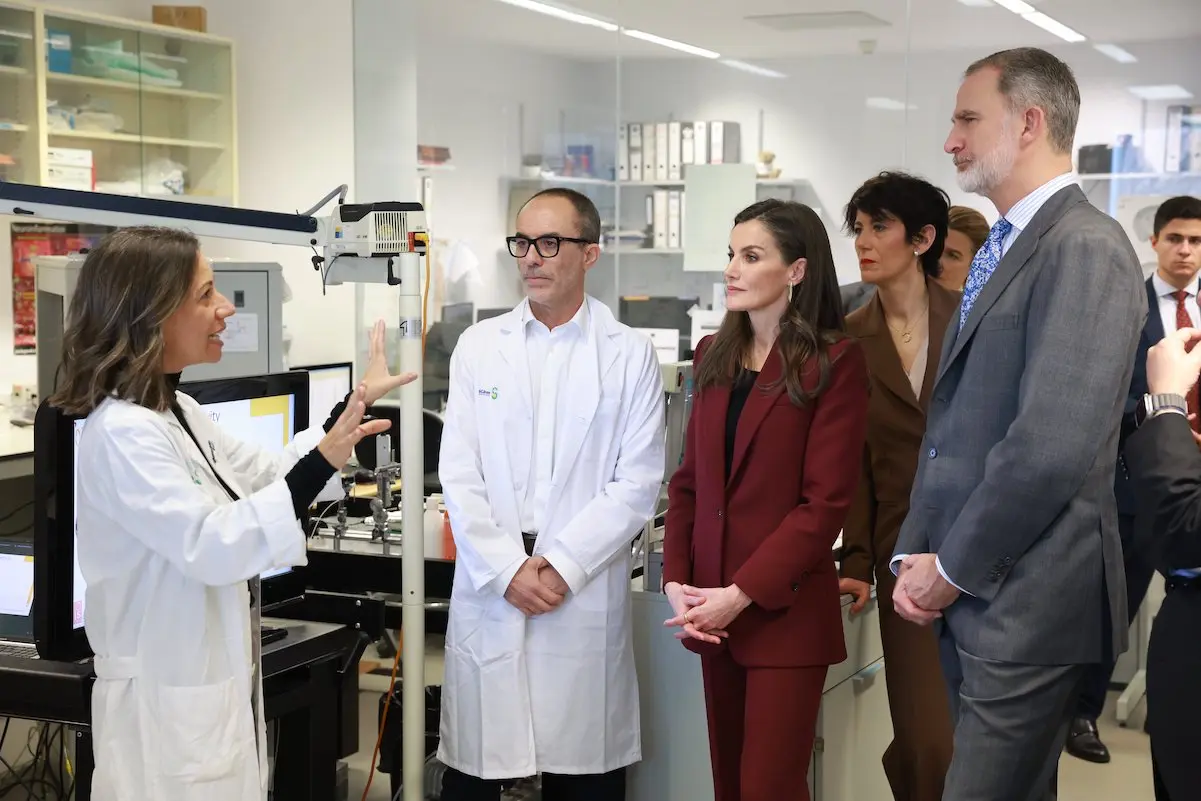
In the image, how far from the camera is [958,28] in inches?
197

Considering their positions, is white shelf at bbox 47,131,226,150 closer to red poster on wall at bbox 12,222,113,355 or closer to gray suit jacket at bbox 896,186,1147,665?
red poster on wall at bbox 12,222,113,355

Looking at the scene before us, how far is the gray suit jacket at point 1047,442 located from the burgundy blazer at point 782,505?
1.35 ft

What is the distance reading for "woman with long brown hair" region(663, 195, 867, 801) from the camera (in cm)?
223

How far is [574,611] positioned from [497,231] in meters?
3.48

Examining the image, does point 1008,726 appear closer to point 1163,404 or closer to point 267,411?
point 1163,404

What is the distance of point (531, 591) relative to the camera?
2500 mm

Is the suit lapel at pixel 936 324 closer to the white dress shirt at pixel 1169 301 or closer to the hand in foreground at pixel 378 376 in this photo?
the hand in foreground at pixel 378 376

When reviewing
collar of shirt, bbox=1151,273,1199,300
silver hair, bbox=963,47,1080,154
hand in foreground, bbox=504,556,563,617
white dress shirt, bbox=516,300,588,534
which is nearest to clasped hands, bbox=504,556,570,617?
hand in foreground, bbox=504,556,563,617

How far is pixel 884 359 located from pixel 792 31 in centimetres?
309

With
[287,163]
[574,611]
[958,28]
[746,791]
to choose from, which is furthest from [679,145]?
[746,791]

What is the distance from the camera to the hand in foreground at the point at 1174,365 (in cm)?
171

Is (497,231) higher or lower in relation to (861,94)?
lower

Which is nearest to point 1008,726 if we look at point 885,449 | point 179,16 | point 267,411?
point 885,449

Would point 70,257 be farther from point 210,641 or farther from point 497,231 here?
point 497,231
